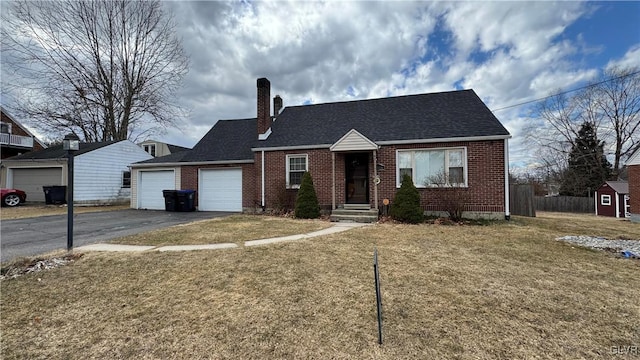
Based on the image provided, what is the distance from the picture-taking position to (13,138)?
22.1m

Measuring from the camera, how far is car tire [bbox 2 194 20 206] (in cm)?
1603

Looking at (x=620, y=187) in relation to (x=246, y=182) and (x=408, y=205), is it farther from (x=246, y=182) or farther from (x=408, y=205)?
(x=246, y=182)

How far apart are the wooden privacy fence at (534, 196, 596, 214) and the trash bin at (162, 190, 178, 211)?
99.0 feet

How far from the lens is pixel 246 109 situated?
2081 centimetres

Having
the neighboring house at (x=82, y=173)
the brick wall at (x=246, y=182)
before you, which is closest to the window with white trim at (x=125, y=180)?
the neighboring house at (x=82, y=173)

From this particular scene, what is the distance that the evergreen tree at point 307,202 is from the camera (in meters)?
10.7

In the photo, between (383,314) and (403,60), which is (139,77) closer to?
(403,60)

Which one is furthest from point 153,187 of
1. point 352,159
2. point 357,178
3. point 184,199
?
point 357,178

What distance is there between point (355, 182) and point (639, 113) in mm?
29197

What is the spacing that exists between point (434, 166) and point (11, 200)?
23342 mm

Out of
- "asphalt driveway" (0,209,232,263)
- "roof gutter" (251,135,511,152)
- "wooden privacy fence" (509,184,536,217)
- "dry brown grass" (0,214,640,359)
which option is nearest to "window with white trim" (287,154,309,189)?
"roof gutter" (251,135,511,152)

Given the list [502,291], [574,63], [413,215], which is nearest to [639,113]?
[574,63]

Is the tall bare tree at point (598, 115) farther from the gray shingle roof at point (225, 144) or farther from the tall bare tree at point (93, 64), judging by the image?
the tall bare tree at point (93, 64)

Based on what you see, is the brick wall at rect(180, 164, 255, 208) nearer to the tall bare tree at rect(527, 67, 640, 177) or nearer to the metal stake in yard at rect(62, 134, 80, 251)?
the metal stake in yard at rect(62, 134, 80, 251)
